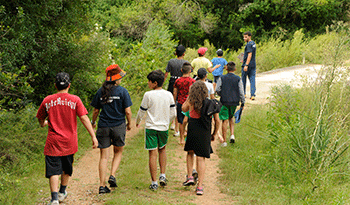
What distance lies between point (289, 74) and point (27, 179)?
11.3 m

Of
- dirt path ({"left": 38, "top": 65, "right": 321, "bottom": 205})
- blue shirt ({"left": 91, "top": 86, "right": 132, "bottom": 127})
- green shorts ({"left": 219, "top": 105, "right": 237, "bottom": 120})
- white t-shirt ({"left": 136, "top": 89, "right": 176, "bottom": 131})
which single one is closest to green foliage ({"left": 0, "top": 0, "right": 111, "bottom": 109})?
dirt path ({"left": 38, "top": 65, "right": 321, "bottom": 205})

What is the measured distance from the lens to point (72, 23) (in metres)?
9.65

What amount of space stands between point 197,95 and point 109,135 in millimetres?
1453

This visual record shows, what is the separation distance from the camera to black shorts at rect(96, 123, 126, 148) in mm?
5441

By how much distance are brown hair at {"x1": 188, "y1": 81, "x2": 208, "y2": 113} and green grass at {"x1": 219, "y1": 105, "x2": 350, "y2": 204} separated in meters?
1.60

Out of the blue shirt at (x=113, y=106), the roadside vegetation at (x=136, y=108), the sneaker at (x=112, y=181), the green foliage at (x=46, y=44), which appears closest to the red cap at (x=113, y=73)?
the blue shirt at (x=113, y=106)

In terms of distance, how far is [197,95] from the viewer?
550 centimetres

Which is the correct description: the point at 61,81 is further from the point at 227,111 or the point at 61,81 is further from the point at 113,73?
the point at 227,111

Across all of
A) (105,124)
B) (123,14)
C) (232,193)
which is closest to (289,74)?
(232,193)

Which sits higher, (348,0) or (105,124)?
(348,0)

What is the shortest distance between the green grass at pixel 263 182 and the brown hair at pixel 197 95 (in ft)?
5.24

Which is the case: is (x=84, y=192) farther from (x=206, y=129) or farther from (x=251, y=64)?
(x=251, y=64)

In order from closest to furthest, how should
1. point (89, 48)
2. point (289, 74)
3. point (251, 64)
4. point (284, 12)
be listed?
point (89, 48), point (251, 64), point (289, 74), point (284, 12)

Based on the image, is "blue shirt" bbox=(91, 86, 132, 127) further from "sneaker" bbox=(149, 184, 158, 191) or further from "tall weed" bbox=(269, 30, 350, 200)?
"tall weed" bbox=(269, 30, 350, 200)
